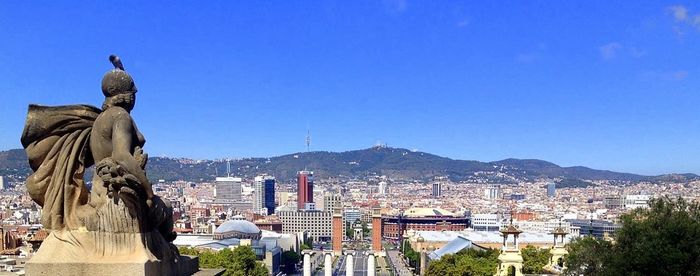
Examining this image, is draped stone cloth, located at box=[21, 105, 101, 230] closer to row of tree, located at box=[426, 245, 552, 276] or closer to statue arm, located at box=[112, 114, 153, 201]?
statue arm, located at box=[112, 114, 153, 201]

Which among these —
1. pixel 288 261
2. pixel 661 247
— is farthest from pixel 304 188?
pixel 661 247

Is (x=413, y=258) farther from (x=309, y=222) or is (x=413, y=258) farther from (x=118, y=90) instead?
(x=118, y=90)

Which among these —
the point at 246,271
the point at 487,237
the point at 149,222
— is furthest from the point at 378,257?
the point at 149,222

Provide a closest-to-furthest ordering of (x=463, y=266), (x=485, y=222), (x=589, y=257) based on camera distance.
Result: (x=589, y=257) → (x=463, y=266) → (x=485, y=222)

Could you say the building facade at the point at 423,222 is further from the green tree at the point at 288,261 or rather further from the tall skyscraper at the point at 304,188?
the green tree at the point at 288,261

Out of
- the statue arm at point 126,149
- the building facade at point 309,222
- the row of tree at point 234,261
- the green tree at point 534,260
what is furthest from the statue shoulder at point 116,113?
the building facade at point 309,222
